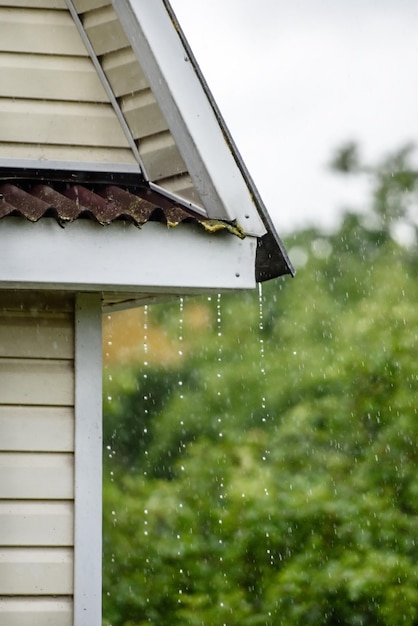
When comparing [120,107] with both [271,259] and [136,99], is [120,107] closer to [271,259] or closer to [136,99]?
[136,99]

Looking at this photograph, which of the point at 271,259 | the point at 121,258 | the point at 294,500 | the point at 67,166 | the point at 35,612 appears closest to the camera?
the point at 121,258

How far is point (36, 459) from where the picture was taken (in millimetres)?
3699

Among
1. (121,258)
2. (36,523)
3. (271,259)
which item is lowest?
(36,523)

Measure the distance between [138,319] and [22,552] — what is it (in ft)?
47.8

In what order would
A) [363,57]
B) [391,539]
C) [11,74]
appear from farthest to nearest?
[363,57] < [391,539] < [11,74]

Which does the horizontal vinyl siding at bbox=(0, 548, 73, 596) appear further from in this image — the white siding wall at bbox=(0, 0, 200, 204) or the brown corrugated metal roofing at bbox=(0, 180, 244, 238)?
the white siding wall at bbox=(0, 0, 200, 204)

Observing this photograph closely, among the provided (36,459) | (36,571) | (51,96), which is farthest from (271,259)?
(36,571)

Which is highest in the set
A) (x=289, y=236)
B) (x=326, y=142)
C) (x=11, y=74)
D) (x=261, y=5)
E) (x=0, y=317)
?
(x=261, y=5)

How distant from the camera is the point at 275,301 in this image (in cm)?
1809

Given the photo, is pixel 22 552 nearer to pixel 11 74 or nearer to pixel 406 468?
pixel 11 74

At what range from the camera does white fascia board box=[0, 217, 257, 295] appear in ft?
11.2

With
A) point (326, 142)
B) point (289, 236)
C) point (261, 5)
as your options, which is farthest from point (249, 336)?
point (261, 5)

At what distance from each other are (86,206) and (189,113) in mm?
484

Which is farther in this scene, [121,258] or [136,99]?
[136,99]
